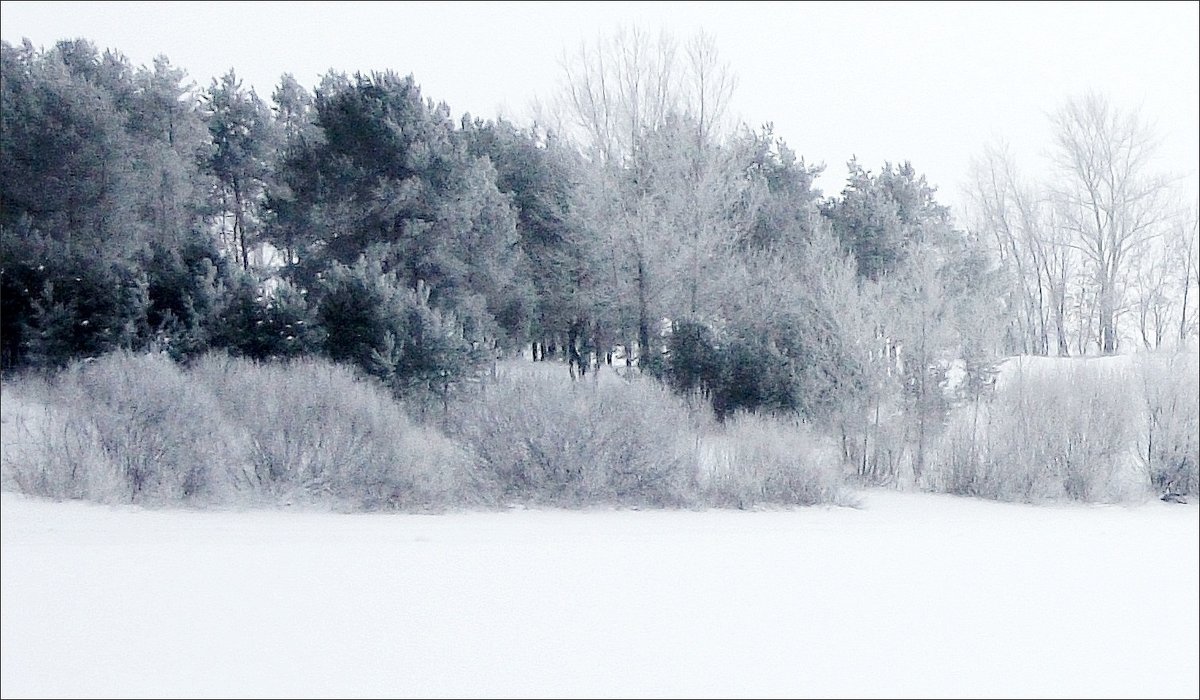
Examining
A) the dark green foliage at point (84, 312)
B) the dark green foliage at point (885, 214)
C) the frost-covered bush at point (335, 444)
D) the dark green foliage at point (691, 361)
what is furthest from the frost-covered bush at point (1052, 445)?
the dark green foliage at point (84, 312)

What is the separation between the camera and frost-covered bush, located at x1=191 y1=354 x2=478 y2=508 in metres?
6.82

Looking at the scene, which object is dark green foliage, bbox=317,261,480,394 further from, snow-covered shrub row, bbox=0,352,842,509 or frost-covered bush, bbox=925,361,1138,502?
frost-covered bush, bbox=925,361,1138,502

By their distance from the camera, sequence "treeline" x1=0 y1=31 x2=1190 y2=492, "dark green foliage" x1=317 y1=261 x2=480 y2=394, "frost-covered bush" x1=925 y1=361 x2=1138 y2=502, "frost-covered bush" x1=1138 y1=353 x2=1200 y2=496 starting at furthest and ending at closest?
"frost-covered bush" x1=925 y1=361 x2=1138 y2=502, "frost-covered bush" x1=1138 y1=353 x2=1200 y2=496, "dark green foliage" x1=317 y1=261 x2=480 y2=394, "treeline" x1=0 y1=31 x2=1190 y2=492

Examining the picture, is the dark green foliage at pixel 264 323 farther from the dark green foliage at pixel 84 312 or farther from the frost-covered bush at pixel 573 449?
the frost-covered bush at pixel 573 449

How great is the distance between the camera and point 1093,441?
811 cm

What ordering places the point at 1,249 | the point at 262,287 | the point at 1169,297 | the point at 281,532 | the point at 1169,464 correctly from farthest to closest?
the point at 1169,297
the point at 1169,464
the point at 262,287
the point at 281,532
the point at 1,249

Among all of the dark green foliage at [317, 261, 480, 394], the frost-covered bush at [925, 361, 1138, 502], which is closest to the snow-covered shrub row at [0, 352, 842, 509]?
the dark green foliage at [317, 261, 480, 394]

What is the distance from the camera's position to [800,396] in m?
9.48

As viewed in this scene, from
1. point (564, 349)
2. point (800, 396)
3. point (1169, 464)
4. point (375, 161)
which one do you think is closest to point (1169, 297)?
point (1169, 464)

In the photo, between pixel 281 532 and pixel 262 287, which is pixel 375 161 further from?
pixel 281 532

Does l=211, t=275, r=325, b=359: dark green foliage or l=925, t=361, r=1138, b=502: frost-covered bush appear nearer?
l=211, t=275, r=325, b=359: dark green foliage

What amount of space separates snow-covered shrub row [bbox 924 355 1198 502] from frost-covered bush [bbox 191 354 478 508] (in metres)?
4.54

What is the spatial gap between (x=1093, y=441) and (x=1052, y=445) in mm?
331

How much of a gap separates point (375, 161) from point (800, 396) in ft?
A: 15.4
